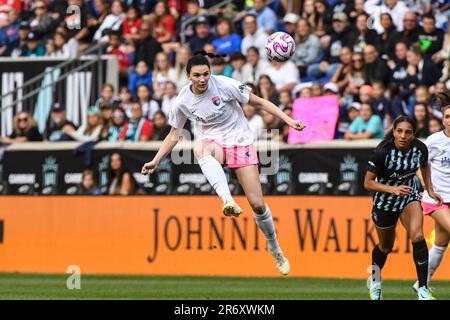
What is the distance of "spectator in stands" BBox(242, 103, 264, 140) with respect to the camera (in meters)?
22.4

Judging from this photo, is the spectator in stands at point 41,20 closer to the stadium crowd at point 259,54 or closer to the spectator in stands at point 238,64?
the stadium crowd at point 259,54

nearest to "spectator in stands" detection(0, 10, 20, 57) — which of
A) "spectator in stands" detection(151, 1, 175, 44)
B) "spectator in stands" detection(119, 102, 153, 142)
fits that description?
"spectator in stands" detection(151, 1, 175, 44)

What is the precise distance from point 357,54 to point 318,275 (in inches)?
166

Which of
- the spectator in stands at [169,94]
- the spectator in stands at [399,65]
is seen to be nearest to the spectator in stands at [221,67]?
the spectator in stands at [169,94]

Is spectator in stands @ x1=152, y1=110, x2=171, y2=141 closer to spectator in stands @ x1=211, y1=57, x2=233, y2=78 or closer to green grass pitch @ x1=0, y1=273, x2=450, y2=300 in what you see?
spectator in stands @ x1=211, y1=57, x2=233, y2=78

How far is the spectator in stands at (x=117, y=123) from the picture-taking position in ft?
79.3

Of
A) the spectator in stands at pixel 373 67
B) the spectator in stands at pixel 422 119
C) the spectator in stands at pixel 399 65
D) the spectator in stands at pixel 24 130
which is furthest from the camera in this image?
the spectator in stands at pixel 24 130

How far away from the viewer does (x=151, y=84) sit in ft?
85.1

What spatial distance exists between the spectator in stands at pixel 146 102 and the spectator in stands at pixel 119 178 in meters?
1.78

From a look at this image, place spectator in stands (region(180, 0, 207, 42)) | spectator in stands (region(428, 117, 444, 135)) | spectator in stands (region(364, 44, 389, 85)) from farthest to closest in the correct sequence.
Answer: spectator in stands (region(180, 0, 207, 42))
spectator in stands (region(364, 44, 389, 85))
spectator in stands (region(428, 117, 444, 135))

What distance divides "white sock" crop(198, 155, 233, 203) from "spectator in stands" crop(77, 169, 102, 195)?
783cm

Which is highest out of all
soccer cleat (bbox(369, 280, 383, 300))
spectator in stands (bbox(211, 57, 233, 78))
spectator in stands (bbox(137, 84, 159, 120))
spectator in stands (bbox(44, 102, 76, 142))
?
spectator in stands (bbox(211, 57, 233, 78))

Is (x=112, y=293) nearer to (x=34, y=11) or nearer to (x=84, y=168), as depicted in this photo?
(x=84, y=168)

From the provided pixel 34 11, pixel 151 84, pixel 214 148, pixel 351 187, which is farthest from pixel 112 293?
pixel 34 11
